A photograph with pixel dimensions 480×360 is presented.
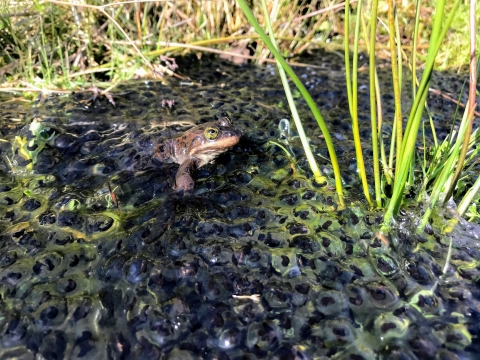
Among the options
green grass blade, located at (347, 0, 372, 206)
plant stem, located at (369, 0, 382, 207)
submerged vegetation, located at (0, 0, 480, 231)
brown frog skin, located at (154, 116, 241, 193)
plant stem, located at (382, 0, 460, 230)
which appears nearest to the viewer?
plant stem, located at (382, 0, 460, 230)

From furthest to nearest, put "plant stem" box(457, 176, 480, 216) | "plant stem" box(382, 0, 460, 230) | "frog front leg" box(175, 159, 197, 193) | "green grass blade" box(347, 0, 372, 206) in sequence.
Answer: "frog front leg" box(175, 159, 197, 193), "plant stem" box(457, 176, 480, 216), "green grass blade" box(347, 0, 372, 206), "plant stem" box(382, 0, 460, 230)

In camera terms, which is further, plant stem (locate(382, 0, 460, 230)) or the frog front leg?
the frog front leg

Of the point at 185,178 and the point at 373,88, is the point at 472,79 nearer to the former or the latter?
the point at 373,88

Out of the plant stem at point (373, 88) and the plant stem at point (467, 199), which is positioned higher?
the plant stem at point (373, 88)

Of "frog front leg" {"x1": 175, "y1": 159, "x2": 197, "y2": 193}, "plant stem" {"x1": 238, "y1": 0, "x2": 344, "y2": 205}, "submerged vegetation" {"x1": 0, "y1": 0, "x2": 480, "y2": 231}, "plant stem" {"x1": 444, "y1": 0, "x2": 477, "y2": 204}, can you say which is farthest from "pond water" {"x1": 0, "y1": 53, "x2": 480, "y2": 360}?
"submerged vegetation" {"x1": 0, "y1": 0, "x2": 480, "y2": 231}

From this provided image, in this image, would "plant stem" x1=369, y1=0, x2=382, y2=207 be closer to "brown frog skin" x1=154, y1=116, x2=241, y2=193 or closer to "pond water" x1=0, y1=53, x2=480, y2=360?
"pond water" x1=0, y1=53, x2=480, y2=360

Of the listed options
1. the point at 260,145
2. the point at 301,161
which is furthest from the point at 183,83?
the point at 301,161

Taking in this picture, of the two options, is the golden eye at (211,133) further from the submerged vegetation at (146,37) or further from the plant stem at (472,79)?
the plant stem at (472,79)

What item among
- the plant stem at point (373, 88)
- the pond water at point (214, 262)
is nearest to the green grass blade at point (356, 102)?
the plant stem at point (373, 88)
